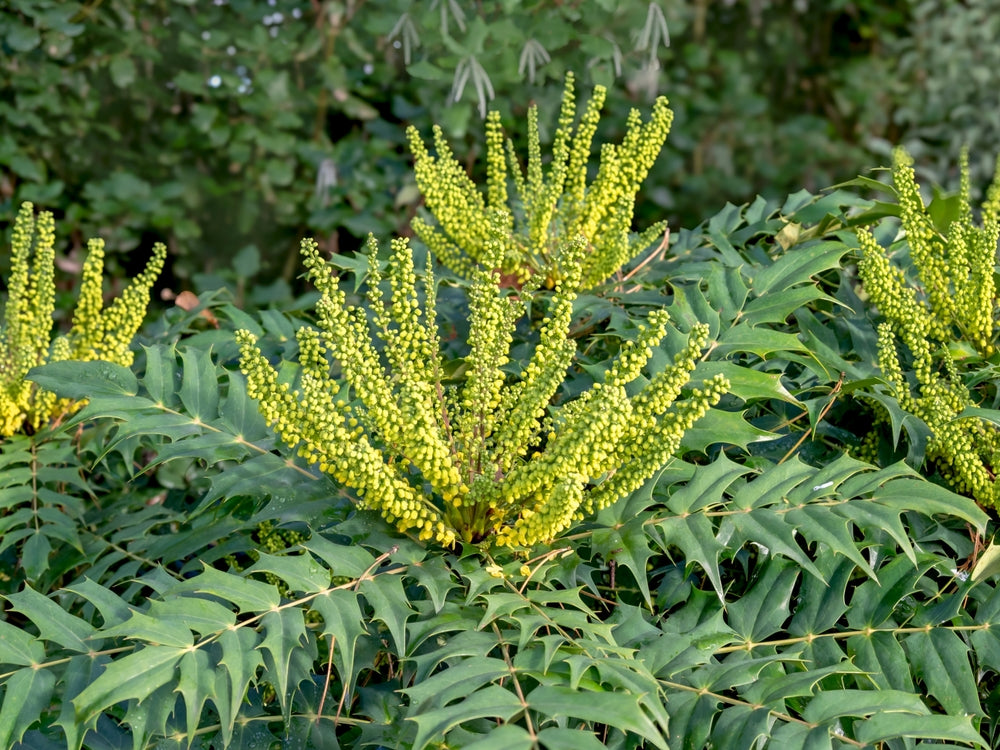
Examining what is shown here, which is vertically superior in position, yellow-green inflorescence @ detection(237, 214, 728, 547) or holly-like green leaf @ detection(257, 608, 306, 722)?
yellow-green inflorescence @ detection(237, 214, 728, 547)

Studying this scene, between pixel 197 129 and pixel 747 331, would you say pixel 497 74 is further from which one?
pixel 747 331

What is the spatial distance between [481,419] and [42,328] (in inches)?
49.3

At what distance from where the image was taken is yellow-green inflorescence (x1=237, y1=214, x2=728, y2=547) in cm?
162

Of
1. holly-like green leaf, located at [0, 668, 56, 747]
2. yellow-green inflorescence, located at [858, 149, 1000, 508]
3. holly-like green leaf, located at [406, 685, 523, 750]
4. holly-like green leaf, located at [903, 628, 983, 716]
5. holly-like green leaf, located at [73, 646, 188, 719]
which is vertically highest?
yellow-green inflorescence, located at [858, 149, 1000, 508]

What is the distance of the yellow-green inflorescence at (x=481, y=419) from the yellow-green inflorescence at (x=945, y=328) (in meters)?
0.52

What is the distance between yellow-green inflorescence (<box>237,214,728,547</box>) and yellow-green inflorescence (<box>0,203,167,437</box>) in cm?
91

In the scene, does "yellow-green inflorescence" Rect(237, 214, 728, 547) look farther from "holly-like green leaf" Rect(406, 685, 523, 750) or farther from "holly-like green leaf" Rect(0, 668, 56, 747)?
"holly-like green leaf" Rect(0, 668, 56, 747)

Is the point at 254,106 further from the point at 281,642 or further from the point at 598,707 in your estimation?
the point at 598,707

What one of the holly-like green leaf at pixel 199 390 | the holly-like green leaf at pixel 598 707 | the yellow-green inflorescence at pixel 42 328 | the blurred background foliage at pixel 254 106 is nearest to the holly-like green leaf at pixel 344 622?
the holly-like green leaf at pixel 598 707

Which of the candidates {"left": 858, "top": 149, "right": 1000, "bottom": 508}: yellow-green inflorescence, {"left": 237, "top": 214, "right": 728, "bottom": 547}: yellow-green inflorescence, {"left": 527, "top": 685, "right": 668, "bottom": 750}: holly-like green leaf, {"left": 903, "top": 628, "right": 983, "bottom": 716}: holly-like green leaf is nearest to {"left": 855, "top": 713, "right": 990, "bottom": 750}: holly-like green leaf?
{"left": 903, "top": 628, "right": 983, "bottom": 716}: holly-like green leaf

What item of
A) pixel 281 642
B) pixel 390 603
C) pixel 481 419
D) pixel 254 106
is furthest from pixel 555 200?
pixel 254 106

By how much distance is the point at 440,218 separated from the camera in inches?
96.7

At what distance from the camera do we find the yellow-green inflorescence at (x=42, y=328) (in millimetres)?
2463

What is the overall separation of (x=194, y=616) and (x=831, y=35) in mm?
8049
